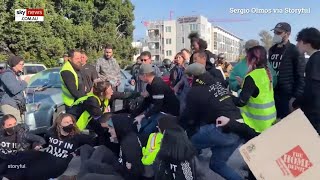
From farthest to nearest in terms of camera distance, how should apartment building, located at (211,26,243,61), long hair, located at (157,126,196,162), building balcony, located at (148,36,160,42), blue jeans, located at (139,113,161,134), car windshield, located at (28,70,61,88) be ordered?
apartment building, located at (211,26,243,61) < building balcony, located at (148,36,160,42) < car windshield, located at (28,70,61,88) < blue jeans, located at (139,113,161,134) < long hair, located at (157,126,196,162)

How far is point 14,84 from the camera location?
6.00 m

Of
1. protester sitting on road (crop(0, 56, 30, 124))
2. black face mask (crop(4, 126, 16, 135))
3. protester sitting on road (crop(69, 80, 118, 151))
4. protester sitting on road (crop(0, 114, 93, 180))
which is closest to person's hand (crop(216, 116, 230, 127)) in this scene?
protester sitting on road (crop(69, 80, 118, 151))

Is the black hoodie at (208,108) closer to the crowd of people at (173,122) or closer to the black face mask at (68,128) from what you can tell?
the crowd of people at (173,122)

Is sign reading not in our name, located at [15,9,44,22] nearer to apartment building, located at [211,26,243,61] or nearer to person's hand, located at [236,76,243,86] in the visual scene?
person's hand, located at [236,76,243,86]

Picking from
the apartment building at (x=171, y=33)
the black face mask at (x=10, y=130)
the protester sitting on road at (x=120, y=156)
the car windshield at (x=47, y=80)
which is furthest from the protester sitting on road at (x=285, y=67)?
the apartment building at (x=171, y=33)

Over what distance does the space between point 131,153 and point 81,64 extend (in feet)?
9.28

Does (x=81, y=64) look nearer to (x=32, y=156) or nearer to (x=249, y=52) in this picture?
(x=32, y=156)

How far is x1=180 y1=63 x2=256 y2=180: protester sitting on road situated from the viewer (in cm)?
418

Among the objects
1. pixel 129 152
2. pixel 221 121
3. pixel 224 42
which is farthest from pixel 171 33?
pixel 129 152

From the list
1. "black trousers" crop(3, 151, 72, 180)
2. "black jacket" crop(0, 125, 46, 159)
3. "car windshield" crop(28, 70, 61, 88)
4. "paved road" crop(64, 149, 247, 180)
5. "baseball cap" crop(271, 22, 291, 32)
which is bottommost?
"paved road" crop(64, 149, 247, 180)

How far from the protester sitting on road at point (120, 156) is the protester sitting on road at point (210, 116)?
0.55 metres

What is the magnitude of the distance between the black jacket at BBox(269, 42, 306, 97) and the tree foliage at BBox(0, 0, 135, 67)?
898 inches

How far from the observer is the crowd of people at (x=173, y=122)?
3951 millimetres

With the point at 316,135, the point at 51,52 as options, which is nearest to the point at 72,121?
the point at 316,135
